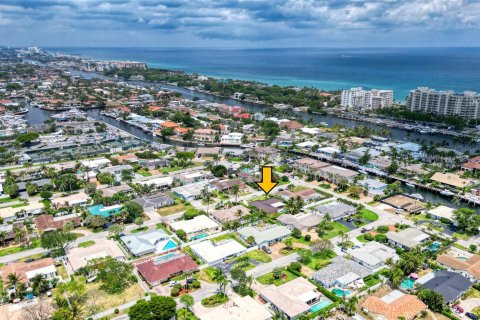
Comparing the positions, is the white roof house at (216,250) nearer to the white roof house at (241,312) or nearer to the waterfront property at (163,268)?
the waterfront property at (163,268)

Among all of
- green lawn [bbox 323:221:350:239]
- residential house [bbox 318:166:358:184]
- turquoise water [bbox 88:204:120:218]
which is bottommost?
green lawn [bbox 323:221:350:239]

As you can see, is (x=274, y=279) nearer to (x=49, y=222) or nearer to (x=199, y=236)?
(x=199, y=236)

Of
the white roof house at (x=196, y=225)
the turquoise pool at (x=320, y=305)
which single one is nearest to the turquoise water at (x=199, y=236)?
the white roof house at (x=196, y=225)

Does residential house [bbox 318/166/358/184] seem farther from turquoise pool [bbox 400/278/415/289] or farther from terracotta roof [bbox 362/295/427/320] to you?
terracotta roof [bbox 362/295/427/320]

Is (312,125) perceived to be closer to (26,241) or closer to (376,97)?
(376,97)

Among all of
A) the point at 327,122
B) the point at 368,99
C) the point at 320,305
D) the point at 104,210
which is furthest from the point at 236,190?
the point at 368,99

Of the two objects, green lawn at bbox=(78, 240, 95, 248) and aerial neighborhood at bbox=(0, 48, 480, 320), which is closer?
aerial neighborhood at bbox=(0, 48, 480, 320)

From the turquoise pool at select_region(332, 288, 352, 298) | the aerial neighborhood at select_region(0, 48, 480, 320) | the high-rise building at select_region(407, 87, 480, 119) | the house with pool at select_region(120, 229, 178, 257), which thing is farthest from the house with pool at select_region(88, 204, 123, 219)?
the high-rise building at select_region(407, 87, 480, 119)
